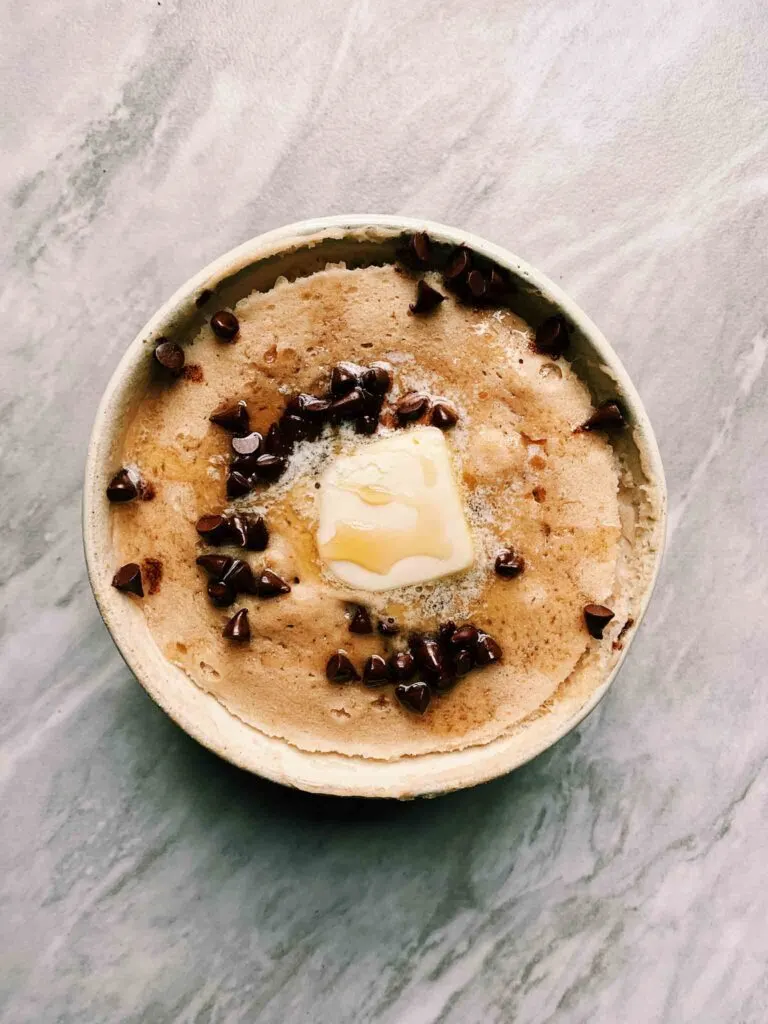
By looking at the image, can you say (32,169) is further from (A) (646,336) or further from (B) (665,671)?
(B) (665,671)

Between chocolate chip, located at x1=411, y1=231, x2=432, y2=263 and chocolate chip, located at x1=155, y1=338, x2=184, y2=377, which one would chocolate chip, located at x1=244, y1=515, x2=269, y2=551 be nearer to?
chocolate chip, located at x1=155, y1=338, x2=184, y2=377

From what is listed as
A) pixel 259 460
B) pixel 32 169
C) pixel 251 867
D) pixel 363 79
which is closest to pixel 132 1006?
pixel 251 867

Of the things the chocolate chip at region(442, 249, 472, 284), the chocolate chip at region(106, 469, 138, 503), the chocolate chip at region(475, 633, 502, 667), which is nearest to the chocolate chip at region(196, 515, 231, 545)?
the chocolate chip at region(106, 469, 138, 503)

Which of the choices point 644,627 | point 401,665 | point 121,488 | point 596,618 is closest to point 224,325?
point 121,488

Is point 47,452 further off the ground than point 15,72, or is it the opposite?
point 15,72

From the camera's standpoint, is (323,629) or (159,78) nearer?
(323,629)

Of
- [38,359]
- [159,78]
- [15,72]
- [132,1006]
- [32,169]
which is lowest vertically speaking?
[132,1006]
